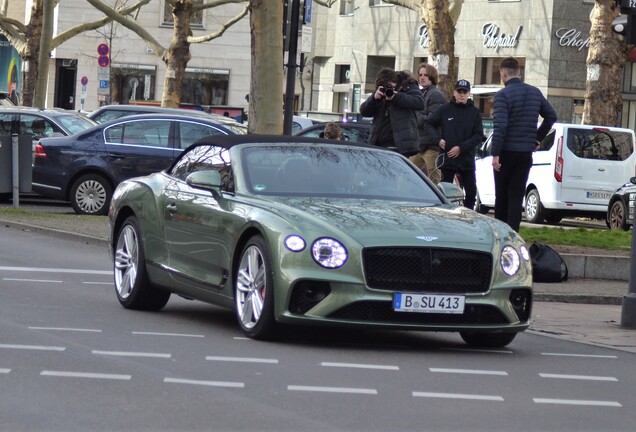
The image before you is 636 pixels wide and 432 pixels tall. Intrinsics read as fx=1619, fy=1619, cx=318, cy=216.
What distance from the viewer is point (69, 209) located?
2678cm

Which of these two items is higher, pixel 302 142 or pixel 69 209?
pixel 302 142

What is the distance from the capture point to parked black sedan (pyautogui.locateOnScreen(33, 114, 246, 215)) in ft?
80.9

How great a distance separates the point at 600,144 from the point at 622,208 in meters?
2.31

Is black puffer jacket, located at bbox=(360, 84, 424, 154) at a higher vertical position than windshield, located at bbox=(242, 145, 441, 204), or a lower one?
higher

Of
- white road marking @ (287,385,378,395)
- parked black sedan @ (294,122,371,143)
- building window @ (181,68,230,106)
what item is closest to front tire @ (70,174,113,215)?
parked black sedan @ (294,122,371,143)

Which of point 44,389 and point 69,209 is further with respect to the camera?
point 69,209

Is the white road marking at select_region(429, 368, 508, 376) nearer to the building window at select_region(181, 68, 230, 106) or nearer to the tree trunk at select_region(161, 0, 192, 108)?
the tree trunk at select_region(161, 0, 192, 108)

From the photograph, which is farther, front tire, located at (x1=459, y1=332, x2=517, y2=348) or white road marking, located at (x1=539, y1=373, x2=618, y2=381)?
front tire, located at (x1=459, y1=332, x2=517, y2=348)

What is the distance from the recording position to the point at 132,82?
70.4m

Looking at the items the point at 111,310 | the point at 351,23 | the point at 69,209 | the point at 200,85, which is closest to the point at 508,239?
the point at 111,310

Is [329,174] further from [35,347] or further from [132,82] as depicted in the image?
[132,82]

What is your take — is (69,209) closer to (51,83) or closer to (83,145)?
(83,145)

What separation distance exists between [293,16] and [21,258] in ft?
17.1

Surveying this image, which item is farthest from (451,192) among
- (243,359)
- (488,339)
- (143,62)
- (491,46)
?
(143,62)
